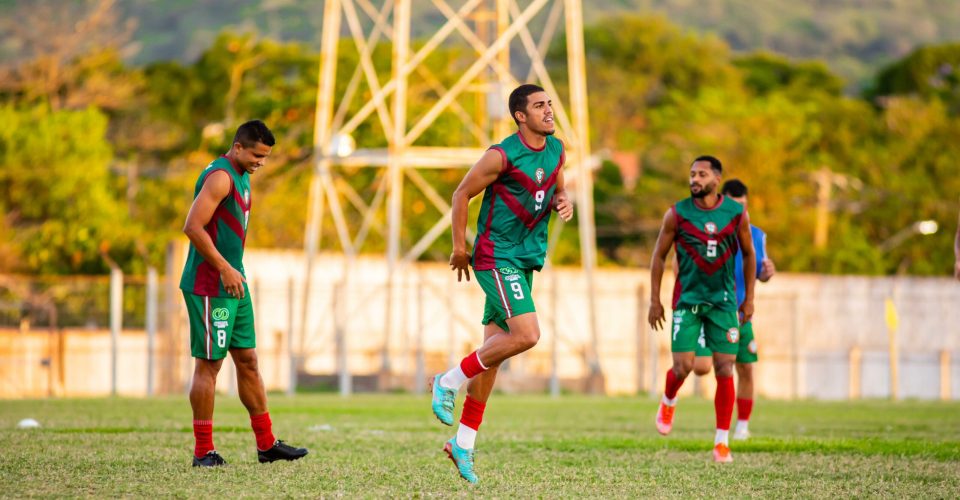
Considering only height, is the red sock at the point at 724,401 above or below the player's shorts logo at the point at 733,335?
below

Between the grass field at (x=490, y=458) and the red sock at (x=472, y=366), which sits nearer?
the grass field at (x=490, y=458)

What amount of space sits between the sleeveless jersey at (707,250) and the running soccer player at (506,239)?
211 cm

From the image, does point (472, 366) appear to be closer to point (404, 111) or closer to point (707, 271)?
point (707, 271)

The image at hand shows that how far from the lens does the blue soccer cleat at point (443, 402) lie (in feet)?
30.2

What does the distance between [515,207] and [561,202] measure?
28 centimetres

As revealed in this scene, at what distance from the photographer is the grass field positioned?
863 cm

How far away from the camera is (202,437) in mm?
9727

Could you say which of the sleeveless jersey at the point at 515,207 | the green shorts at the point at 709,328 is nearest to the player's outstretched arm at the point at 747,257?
the green shorts at the point at 709,328

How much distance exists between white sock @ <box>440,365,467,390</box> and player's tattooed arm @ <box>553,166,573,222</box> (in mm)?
1070

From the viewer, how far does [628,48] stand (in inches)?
3829

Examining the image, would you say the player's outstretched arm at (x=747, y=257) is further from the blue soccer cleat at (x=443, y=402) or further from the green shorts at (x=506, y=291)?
the blue soccer cleat at (x=443, y=402)

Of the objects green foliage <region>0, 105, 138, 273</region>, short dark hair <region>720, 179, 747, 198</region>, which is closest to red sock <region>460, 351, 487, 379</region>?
short dark hair <region>720, 179, 747, 198</region>

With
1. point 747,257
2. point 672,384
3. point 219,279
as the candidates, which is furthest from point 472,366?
point 672,384

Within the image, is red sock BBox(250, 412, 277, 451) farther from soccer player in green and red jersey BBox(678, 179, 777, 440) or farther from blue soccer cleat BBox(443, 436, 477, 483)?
soccer player in green and red jersey BBox(678, 179, 777, 440)
